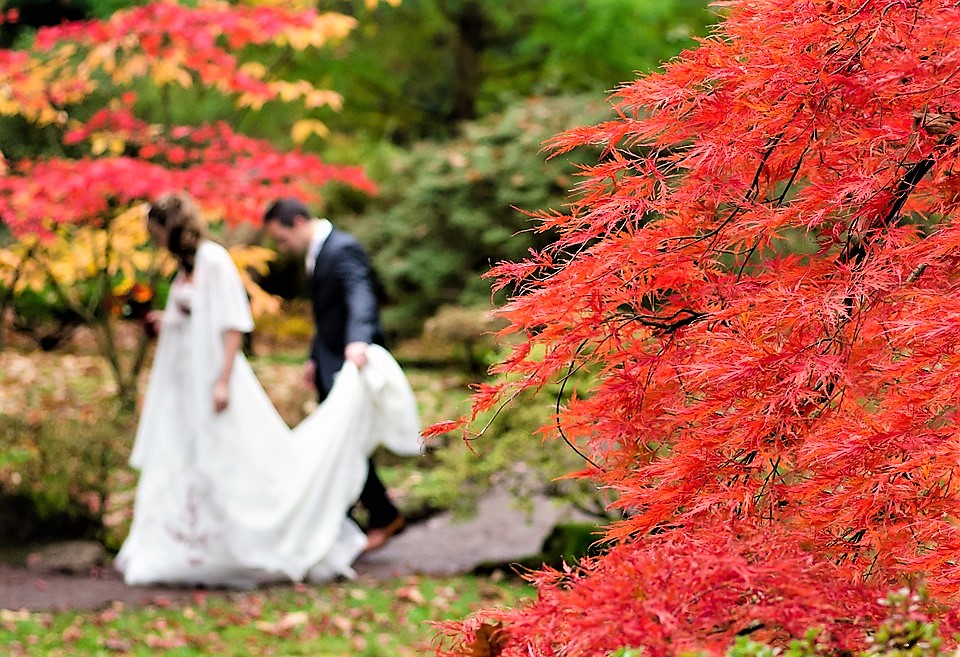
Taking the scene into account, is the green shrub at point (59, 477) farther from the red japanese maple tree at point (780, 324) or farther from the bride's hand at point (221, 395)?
the red japanese maple tree at point (780, 324)

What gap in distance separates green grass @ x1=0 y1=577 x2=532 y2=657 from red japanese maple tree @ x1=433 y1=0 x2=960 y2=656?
3009 millimetres

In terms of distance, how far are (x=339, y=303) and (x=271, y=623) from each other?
1849 mm

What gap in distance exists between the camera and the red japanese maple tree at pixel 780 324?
2041 millimetres

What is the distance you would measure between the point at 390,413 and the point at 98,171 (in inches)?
92.7

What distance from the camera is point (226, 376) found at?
6.22 meters

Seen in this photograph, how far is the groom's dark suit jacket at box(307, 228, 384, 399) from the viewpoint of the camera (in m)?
6.42

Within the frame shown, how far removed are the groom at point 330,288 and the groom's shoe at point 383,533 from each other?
89cm

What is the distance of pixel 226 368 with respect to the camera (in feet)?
20.4

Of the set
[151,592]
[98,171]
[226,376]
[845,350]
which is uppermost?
[845,350]

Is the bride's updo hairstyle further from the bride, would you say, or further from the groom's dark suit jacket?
the groom's dark suit jacket

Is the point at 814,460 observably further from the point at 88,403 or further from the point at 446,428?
the point at 88,403

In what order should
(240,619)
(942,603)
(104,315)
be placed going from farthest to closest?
(104,315) < (240,619) < (942,603)

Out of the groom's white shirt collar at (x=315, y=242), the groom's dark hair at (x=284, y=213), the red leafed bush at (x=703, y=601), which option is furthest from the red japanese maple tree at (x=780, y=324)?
the groom's white shirt collar at (x=315, y=242)

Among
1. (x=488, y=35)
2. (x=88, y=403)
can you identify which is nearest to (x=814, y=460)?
(x=88, y=403)
